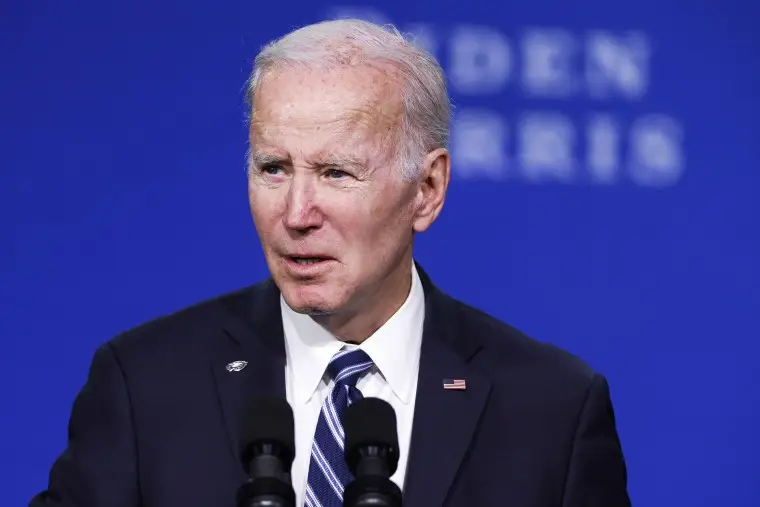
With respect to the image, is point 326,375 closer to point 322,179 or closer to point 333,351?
point 333,351

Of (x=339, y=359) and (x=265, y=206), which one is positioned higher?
(x=265, y=206)

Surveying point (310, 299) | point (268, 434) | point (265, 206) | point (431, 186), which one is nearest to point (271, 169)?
point (265, 206)

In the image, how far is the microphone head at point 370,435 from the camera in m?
1.42

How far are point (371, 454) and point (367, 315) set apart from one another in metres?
0.62

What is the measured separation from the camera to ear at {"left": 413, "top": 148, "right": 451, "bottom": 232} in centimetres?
203

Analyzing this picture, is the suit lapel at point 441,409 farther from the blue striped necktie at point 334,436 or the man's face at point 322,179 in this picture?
the man's face at point 322,179

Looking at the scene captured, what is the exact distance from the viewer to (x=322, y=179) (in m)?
1.85

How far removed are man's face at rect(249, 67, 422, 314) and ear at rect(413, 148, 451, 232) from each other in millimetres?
122

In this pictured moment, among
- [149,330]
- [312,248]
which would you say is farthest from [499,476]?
[149,330]

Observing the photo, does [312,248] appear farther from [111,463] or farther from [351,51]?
[111,463]

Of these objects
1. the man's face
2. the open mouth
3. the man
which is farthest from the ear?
the open mouth

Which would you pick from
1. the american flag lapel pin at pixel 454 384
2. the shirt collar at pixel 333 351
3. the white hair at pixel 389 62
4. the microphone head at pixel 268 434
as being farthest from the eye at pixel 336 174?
the microphone head at pixel 268 434

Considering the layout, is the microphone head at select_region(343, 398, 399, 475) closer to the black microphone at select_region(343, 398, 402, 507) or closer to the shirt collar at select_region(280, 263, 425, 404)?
the black microphone at select_region(343, 398, 402, 507)

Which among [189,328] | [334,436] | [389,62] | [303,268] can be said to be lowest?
[334,436]
